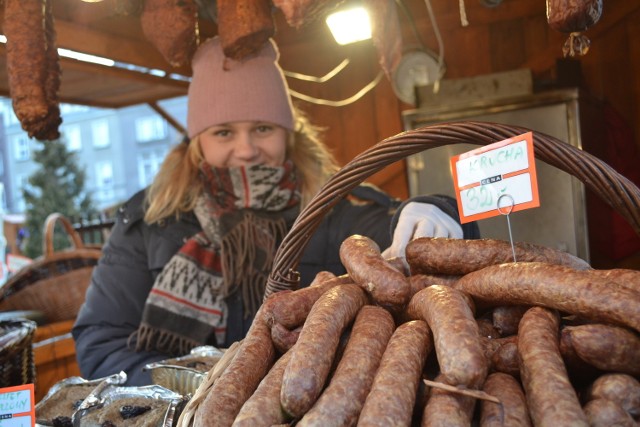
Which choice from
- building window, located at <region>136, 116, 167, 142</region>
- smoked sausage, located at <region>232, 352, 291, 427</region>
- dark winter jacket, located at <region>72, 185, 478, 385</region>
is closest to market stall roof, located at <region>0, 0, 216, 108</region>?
dark winter jacket, located at <region>72, 185, 478, 385</region>

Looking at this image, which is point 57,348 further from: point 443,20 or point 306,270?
point 443,20

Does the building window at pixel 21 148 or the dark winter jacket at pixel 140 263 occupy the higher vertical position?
the building window at pixel 21 148

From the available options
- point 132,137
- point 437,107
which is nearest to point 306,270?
point 437,107

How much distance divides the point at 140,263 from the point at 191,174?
411 mm

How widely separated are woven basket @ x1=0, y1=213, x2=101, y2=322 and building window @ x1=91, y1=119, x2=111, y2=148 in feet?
21.5

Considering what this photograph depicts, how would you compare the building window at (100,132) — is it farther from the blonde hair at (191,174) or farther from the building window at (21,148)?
the blonde hair at (191,174)

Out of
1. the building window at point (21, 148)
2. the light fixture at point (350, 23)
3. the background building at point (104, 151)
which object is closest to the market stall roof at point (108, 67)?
the light fixture at point (350, 23)

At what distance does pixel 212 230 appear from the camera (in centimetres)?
240

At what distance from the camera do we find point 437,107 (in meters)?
4.38

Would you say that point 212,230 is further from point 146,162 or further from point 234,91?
point 146,162

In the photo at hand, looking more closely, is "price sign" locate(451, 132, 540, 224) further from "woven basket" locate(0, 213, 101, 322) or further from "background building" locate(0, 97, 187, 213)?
"background building" locate(0, 97, 187, 213)

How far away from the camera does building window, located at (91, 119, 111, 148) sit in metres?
10.1

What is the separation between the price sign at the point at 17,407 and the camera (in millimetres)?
1220

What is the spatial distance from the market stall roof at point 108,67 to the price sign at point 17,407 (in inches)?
87.7
